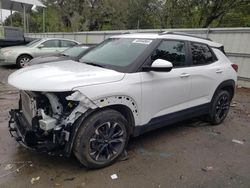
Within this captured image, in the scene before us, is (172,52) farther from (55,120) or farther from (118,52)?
(55,120)

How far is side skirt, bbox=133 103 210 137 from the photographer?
371cm

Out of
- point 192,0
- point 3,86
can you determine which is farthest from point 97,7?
point 3,86

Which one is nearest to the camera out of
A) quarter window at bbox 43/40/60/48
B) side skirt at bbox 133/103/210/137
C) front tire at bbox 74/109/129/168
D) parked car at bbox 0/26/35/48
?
front tire at bbox 74/109/129/168

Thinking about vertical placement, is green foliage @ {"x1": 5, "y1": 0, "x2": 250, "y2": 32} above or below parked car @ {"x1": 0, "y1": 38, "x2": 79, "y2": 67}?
above

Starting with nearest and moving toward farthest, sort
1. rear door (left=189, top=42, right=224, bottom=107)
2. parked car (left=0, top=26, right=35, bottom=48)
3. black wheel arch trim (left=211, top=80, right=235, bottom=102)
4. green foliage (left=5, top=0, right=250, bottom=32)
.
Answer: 1. rear door (left=189, top=42, right=224, bottom=107)
2. black wheel arch trim (left=211, top=80, right=235, bottom=102)
3. parked car (left=0, top=26, right=35, bottom=48)
4. green foliage (left=5, top=0, right=250, bottom=32)

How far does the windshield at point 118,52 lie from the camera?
12.2ft

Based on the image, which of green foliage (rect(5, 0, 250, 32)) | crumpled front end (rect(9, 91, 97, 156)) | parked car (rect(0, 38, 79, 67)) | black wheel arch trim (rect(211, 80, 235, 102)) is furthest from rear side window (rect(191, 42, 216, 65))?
green foliage (rect(5, 0, 250, 32))

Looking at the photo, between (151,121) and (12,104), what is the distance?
3.75m

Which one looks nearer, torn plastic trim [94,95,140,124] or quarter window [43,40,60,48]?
torn plastic trim [94,95,140,124]

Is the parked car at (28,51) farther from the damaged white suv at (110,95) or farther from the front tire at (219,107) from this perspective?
the front tire at (219,107)

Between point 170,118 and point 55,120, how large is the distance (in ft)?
6.13

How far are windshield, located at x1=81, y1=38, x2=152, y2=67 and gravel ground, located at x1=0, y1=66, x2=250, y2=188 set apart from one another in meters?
1.34

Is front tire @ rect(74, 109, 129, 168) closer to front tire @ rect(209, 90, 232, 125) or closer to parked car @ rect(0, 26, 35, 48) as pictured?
front tire @ rect(209, 90, 232, 125)

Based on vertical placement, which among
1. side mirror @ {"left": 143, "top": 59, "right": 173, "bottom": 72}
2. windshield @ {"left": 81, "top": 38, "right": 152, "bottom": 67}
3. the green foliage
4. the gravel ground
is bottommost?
the gravel ground
